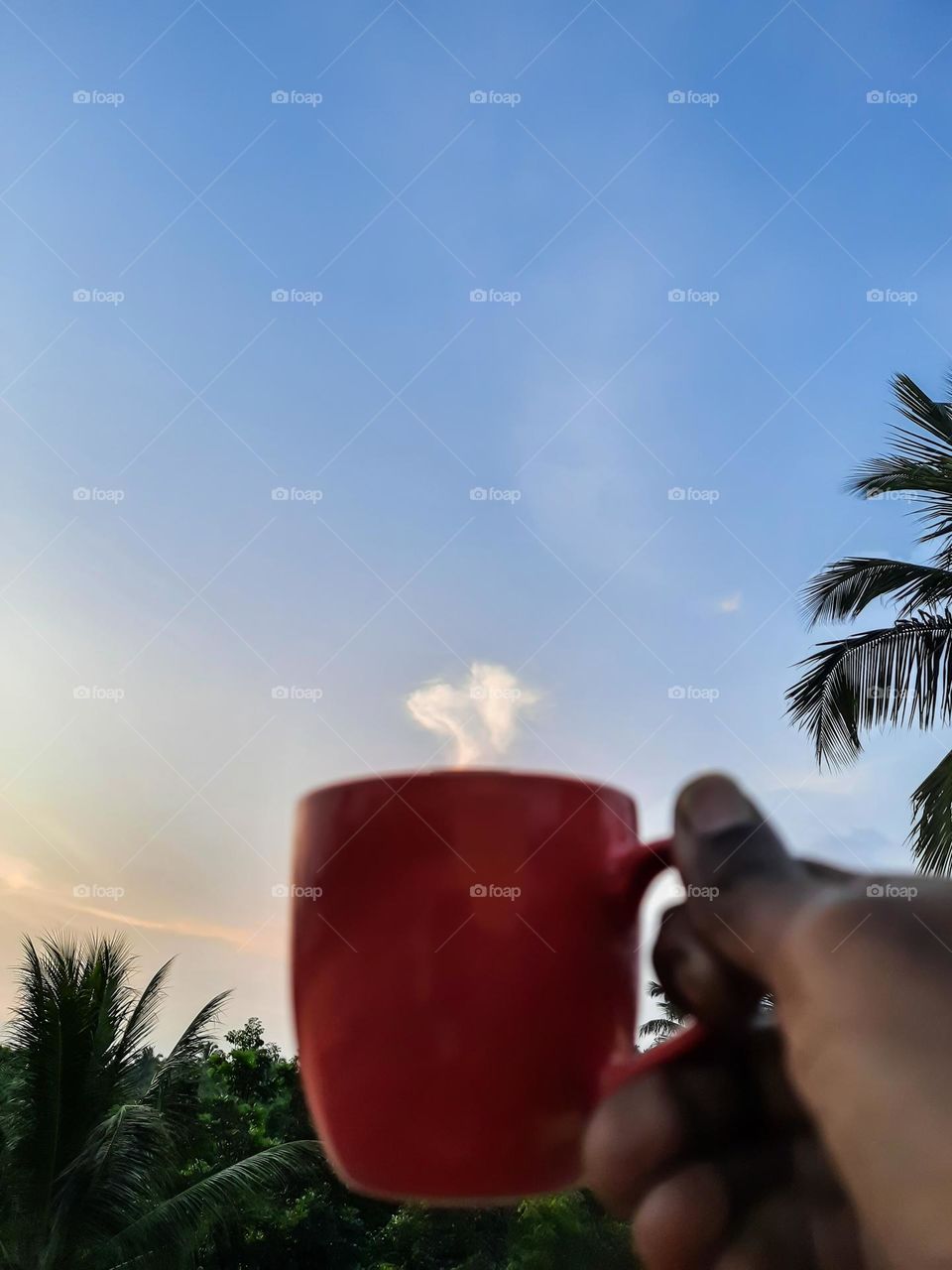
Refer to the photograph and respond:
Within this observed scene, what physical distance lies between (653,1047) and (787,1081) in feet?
0.19

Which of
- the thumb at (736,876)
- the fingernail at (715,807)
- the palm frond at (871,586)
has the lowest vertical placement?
the thumb at (736,876)

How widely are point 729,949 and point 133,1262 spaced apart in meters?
4.97

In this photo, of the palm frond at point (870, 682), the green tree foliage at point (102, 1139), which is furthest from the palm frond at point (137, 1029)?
the palm frond at point (870, 682)

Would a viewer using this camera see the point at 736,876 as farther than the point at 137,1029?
No

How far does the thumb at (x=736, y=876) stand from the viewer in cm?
40

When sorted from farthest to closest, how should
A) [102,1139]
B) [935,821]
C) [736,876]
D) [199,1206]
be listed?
[199,1206] → [102,1139] → [935,821] → [736,876]

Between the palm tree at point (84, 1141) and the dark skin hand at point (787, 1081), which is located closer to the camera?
the dark skin hand at point (787, 1081)

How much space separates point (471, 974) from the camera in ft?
1.54

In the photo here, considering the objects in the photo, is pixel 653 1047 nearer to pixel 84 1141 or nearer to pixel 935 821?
pixel 935 821

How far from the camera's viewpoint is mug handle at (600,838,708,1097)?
0.48m

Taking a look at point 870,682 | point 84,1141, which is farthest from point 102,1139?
point 870,682

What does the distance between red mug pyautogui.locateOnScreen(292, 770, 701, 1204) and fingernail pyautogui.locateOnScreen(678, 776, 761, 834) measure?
0.05 m

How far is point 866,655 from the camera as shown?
10.9 feet

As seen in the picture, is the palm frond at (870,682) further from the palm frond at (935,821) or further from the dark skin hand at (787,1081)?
the dark skin hand at (787,1081)
